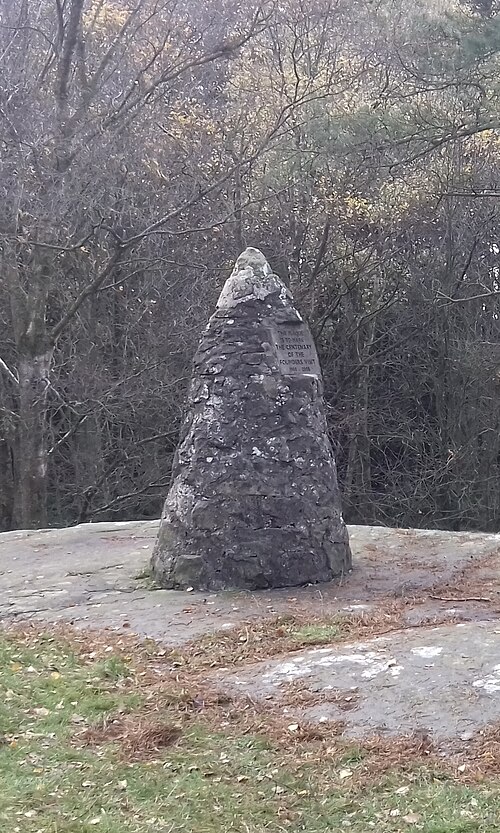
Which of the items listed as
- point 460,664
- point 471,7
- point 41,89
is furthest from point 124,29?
point 460,664

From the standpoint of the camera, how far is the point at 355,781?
131 inches

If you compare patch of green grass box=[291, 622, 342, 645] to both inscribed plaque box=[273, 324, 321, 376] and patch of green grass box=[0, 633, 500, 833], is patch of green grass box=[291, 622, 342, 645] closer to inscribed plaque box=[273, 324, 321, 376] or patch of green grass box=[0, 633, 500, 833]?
patch of green grass box=[0, 633, 500, 833]

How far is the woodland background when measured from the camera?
10445 millimetres

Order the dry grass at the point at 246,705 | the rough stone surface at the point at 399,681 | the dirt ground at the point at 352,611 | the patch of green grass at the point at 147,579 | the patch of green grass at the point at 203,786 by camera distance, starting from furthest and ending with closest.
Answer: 1. the patch of green grass at the point at 147,579
2. the dirt ground at the point at 352,611
3. the rough stone surface at the point at 399,681
4. the dry grass at the point at 246,705
5. the patch of green grass at the point at 203,786

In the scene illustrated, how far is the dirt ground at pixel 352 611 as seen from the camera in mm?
3928

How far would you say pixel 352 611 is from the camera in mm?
5414

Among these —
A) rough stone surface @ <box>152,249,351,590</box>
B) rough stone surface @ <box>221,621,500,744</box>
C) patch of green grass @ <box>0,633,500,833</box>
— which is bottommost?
patch of green grass @ <box>0,633,500,833</box>

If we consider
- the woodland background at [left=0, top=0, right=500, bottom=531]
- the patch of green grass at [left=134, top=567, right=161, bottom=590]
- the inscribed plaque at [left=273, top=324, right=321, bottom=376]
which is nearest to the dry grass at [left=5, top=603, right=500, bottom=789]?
the patch of green grass at [left=134, top=567, right=161, bottom=590]

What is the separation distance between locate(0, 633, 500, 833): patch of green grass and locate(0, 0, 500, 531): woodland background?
21.9ft

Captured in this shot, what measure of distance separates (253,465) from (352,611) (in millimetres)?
1204

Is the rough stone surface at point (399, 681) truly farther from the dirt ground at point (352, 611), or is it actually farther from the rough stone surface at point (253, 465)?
the rough stone surface at point (253, 465)

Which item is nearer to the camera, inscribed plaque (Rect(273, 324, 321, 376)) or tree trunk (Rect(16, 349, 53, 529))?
inscribed plaque (Rect(273, 324, 321, 376))

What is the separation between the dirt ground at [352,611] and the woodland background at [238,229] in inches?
157

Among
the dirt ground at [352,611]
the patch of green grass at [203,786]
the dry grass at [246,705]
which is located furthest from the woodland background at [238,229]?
the patch of green grass at [203,786]
